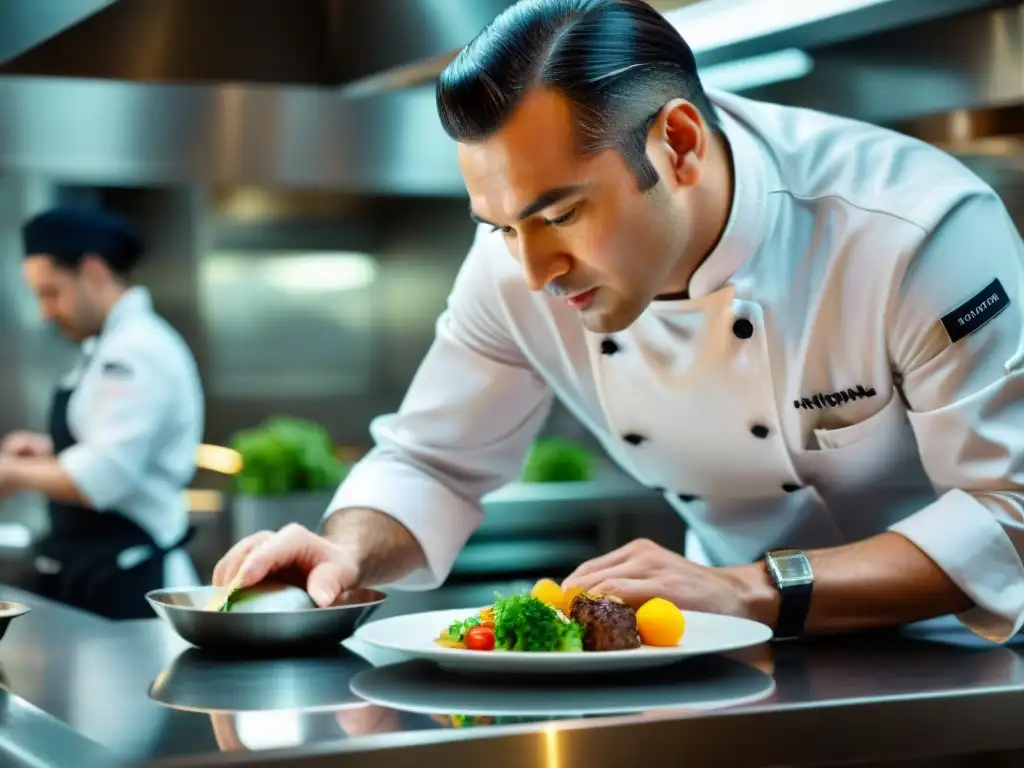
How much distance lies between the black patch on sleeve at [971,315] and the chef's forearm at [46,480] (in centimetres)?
283

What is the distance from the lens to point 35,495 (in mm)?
5188

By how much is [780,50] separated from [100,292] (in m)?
2.53

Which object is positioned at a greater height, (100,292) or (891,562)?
(100,292)

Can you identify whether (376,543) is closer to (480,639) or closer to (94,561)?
(480,639)

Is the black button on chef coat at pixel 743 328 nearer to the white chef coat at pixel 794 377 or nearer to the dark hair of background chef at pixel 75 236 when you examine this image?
the white chef coat at pixel 794 377

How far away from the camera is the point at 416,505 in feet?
6.38

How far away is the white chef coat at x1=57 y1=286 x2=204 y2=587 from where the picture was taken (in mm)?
3938

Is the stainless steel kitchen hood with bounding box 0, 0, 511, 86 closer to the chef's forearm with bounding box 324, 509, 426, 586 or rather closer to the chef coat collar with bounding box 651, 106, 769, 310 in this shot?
the chef coat collar with bounding box 651, 106, 769, 310

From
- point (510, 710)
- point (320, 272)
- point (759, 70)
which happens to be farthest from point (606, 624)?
point (320, 272)

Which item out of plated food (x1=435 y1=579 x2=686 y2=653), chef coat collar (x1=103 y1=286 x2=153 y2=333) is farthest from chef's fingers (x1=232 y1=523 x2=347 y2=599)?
chef coat collar (x1=103 y1=286 x2=153 y2=333)

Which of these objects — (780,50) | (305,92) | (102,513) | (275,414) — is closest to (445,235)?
(275,414)

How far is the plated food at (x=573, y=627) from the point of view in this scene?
131 cm

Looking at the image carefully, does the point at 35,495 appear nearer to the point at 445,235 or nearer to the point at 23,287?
the point at 23,287

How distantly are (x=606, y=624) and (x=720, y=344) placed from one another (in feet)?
1.80
